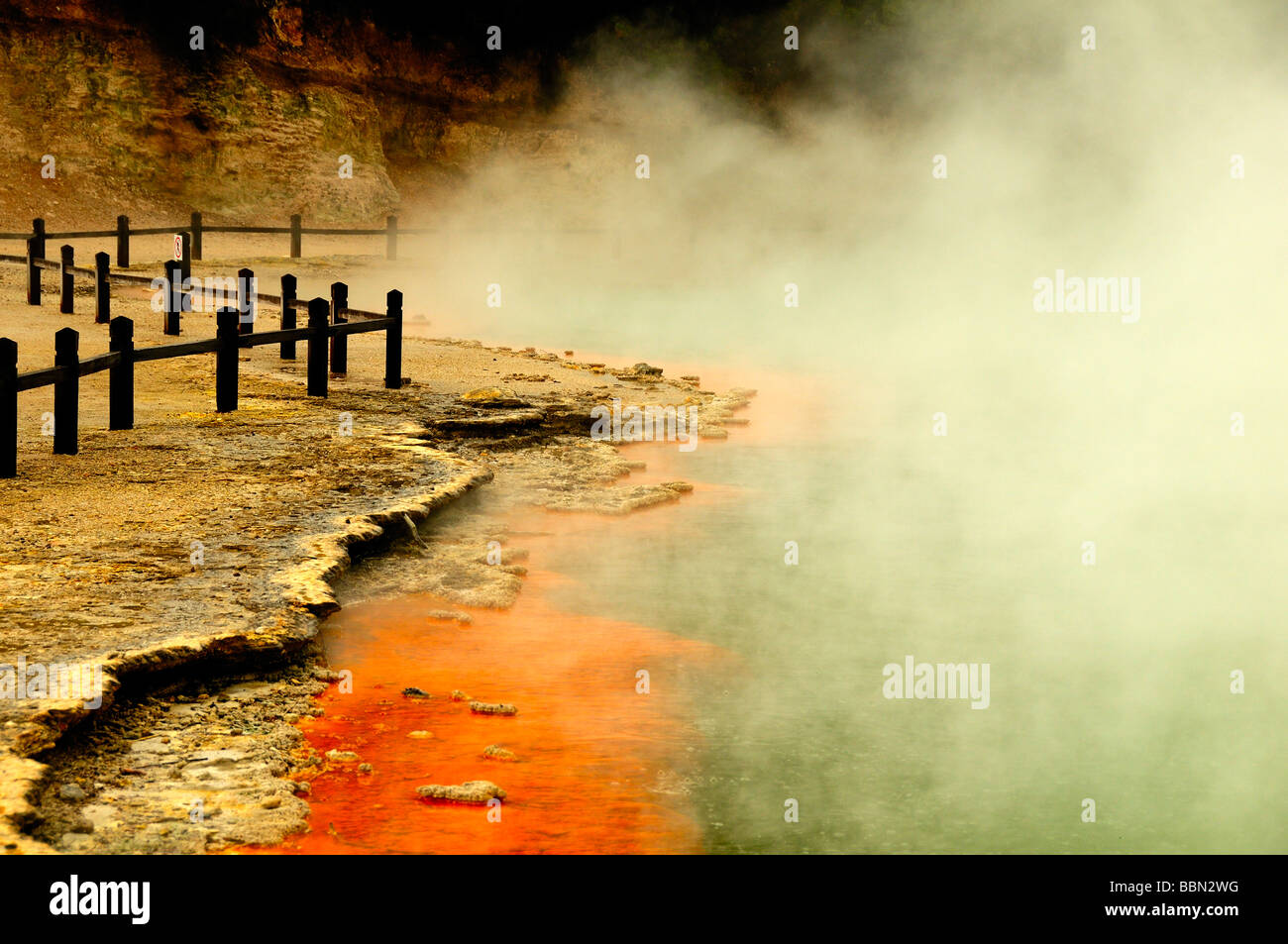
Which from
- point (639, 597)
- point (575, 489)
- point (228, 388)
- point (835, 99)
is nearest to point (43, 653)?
point (639, 597)

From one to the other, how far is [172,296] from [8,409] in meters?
6.20

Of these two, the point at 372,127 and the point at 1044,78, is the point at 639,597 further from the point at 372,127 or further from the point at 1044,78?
the point at 372,127

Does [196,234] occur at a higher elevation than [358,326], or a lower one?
higher

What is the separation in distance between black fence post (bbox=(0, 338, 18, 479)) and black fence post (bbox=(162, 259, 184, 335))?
548 cm

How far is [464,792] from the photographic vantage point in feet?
13.5

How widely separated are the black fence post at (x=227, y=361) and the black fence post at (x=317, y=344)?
80 centimetres

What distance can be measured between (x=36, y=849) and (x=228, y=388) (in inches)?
228

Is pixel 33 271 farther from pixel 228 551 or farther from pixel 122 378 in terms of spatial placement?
pixel 228 551

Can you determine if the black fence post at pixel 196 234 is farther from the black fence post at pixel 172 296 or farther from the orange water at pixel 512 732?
the orange water at pixel 512 732

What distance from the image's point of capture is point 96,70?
74.9 feet

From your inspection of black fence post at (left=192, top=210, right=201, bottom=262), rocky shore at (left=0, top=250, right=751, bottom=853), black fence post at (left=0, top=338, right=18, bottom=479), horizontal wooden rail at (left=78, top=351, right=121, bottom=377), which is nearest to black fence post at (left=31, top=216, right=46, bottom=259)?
black fence post at (left=192, top=210, right=201, bottom=262)

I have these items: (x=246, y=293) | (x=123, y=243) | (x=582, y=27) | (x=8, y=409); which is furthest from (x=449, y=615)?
(x=582, y=27)

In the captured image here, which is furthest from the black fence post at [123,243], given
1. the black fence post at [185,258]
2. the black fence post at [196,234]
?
the black fence post at [185,258]

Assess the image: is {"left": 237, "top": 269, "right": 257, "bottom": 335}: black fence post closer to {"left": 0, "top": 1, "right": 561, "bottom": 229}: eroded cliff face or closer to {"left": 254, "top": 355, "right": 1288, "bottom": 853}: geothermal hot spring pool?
{"left": 254, "top": 355, "right": 1288, "bottom": 853}: geothermal hot spring pool
